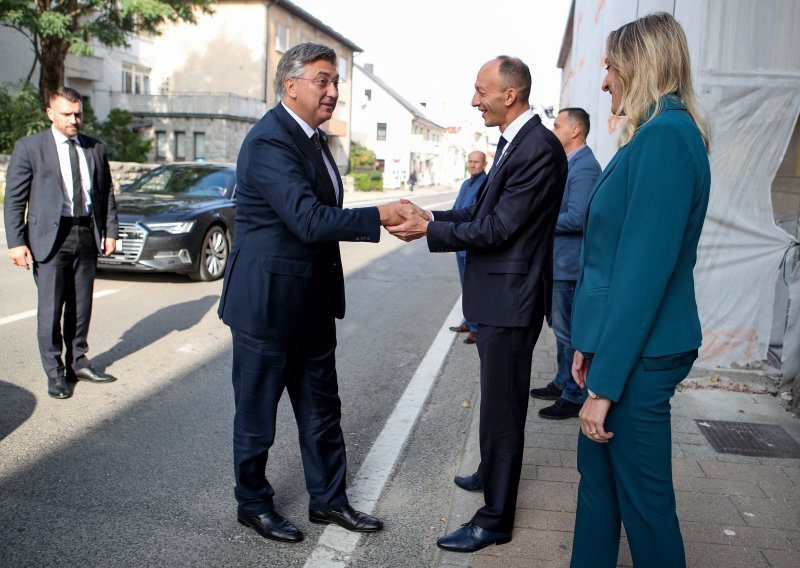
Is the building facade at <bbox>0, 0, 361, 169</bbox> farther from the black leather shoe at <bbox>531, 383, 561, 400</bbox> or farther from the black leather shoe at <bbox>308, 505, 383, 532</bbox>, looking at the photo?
the black leather shoe at <bbox>308, 505, 383, 532</bbox>

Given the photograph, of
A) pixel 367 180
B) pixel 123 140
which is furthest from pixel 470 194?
pixel 367 180

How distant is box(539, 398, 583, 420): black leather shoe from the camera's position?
495cm

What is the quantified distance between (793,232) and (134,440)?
17.9 ft

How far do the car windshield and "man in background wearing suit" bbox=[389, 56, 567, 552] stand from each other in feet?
27.9

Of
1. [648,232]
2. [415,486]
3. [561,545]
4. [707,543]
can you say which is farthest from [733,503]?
[648,232]

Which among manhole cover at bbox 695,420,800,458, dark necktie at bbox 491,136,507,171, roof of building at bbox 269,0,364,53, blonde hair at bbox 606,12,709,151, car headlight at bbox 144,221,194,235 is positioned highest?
roof of building at bbox 269,0,364,53

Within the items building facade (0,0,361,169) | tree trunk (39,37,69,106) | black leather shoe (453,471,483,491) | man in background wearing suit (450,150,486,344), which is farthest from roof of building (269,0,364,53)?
Answer: black leather shoe (453,471,483,491)

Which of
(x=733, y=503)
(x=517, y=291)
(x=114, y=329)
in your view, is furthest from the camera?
(x=114, y=329)

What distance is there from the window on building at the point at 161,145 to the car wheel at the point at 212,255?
31445 mm

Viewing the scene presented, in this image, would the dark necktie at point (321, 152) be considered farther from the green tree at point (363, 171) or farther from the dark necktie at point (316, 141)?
the green tree at point (363, 171)

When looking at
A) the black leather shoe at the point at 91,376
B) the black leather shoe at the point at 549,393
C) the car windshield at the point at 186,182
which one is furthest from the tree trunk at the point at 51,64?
the black leather shoe at the point at 549,393

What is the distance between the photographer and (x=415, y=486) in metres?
3.94

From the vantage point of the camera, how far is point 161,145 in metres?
40.4

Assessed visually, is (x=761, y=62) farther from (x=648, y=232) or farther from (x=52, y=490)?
(x=52, y=490)
